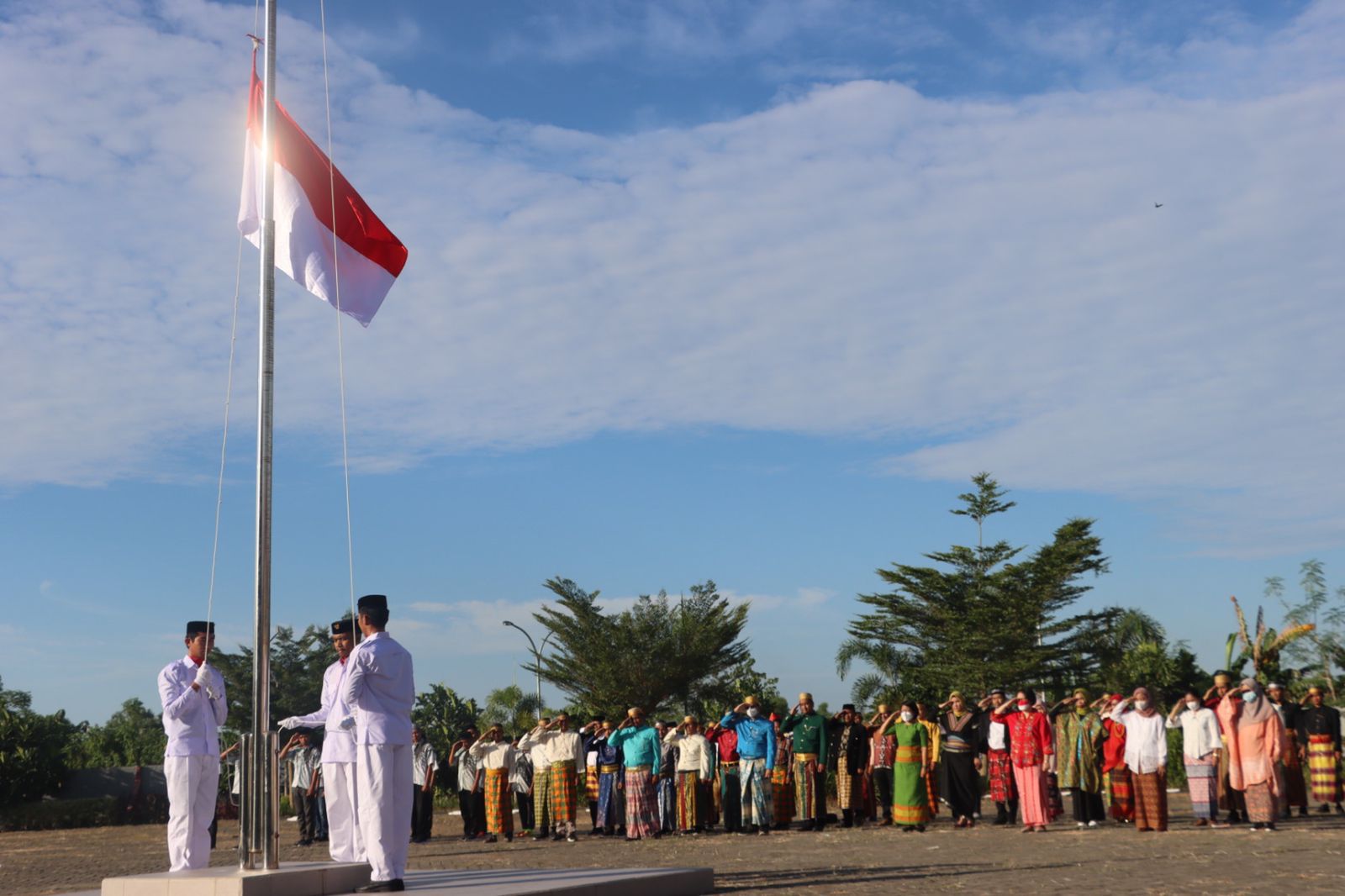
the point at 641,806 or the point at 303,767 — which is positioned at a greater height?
the point at 303,767

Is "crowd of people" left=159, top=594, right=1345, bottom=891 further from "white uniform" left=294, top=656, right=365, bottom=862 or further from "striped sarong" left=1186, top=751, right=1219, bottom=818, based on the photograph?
"white uniform" left=294, top=656, right=365, bottom=862

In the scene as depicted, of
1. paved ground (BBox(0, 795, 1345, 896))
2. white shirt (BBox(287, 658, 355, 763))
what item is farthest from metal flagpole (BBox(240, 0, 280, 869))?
paved ground (BBox(0, 795, 1345, 896))

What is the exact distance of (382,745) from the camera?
8461mm

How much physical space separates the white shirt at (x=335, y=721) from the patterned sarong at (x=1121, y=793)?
10.4 meters

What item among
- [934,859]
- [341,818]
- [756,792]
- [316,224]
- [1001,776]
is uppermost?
[316,224]

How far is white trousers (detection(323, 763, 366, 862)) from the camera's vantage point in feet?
30.5

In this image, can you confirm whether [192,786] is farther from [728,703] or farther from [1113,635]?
[1113,635]

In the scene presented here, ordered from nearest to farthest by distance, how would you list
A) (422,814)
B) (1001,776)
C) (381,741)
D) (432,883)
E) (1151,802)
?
1. (381,741)
2. (432,883)
3. (1151,802)
4. (1001,776)
5. (422,814)

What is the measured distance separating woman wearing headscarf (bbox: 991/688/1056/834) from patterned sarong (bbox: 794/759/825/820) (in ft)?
8.78

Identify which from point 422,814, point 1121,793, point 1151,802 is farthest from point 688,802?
point 1151,802

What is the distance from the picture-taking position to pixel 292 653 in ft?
192

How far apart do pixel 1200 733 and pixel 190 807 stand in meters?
11.5

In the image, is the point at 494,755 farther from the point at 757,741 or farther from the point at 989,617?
the point at 989,617

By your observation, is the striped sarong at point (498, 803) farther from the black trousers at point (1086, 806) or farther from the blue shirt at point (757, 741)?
the black trousers at point (1086, 806)
